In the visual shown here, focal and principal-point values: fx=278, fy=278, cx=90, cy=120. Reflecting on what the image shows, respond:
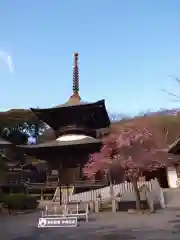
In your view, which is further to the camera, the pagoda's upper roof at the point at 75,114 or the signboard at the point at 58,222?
the pagoda's upper roof at the point at 75,114

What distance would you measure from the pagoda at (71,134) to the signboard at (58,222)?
19263 millimetres

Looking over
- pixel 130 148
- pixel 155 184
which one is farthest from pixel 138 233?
pixel 155 184

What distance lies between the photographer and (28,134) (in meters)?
64.9

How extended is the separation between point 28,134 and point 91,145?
3563 cm

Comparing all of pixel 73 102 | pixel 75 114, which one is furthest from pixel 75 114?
pixel 73 102

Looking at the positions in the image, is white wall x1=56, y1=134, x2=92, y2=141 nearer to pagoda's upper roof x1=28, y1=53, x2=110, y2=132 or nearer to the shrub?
pagoda's upper roof x1=28, y1=53, x2=110, y2=132

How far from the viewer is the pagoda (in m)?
33.3

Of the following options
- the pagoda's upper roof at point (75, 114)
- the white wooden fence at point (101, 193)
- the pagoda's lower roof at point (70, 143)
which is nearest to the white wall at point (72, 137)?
the pagoda's lower roof at point (70, 143)

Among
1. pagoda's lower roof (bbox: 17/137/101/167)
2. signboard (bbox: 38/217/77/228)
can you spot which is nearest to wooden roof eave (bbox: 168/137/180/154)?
signboard (bbox: 38/217/77/228)

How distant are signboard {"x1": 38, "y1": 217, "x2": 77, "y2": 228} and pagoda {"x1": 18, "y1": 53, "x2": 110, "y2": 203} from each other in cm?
1926

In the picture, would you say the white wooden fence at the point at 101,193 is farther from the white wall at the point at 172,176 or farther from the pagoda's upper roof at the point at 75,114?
the pagoda's upper roof at the point at 75,114

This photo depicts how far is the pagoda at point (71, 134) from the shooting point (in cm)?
3334

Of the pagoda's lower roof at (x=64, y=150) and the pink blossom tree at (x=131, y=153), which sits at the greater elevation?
the pagoda's lower roof at (x=64, y=150)

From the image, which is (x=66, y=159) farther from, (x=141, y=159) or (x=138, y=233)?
(x=138, y=233)
